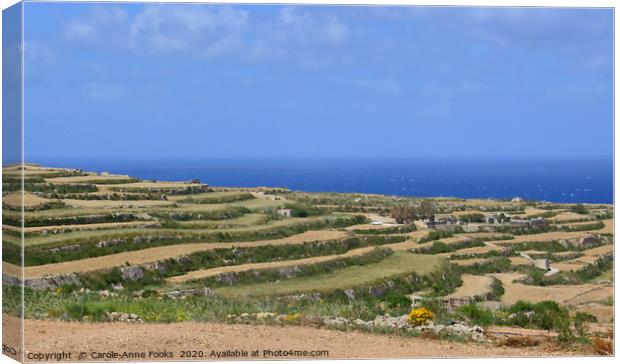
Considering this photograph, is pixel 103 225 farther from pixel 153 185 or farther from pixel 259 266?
pixel 259 266

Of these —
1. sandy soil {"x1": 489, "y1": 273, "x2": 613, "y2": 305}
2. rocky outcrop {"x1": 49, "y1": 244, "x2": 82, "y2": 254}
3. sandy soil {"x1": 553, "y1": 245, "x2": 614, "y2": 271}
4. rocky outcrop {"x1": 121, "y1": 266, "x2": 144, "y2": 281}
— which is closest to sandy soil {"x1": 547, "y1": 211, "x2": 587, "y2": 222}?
sandy soil {"x1": 553, "y1": 245, "x2": 614, "y2": 271}

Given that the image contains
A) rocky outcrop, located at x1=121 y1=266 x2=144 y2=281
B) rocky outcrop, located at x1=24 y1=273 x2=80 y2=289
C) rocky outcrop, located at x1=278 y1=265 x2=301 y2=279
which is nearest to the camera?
rocky outcrop, located at x1=24 y1=273 x2=80 y2=289

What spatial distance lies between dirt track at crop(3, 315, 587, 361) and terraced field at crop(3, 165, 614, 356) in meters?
0.22

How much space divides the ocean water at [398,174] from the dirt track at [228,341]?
2348 mm

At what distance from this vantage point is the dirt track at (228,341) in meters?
14.1

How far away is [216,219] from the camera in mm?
16016

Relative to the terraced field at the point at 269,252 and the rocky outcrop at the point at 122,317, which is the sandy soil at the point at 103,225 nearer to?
the terraced field at the point at 269,252

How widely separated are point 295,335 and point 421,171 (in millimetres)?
3216

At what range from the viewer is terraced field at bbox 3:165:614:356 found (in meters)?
14.6

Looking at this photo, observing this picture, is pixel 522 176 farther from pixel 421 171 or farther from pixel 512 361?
pixel 512 361

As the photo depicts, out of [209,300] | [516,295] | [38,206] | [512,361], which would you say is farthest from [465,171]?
[38,206]

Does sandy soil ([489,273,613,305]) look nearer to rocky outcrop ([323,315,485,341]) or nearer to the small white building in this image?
rocky outcrop ([323,315,485,341])

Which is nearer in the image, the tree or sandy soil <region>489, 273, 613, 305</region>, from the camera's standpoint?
sandy soil <region>489, 273, 613, 305</region>

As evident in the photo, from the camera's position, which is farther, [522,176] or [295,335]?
[522,176]
